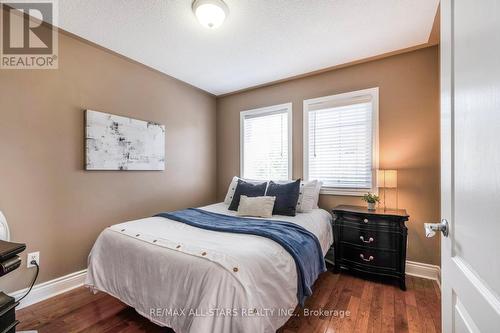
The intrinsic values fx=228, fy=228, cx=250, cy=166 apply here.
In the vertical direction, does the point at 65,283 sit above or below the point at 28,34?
below

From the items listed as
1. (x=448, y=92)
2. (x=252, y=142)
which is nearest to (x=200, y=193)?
(x=252, y=142)

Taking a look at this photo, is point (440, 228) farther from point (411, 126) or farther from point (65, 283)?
point (65, 283)

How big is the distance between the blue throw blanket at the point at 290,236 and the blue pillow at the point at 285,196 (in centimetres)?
50

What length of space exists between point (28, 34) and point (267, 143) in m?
2.93

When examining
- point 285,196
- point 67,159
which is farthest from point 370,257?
point 67,159

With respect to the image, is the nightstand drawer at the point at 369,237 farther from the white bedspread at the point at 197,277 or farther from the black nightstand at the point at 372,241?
the white bedspread at the point at 197,277

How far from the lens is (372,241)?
240 centimetres

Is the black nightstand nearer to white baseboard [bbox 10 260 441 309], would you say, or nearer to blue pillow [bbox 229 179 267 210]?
white baseboard [bbox 10 260 441 309]

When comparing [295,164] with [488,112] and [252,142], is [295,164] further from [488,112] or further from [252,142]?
[488,112]

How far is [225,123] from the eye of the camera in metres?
4.13

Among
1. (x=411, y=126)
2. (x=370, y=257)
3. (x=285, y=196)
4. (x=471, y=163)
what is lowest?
(x=370, y=257)

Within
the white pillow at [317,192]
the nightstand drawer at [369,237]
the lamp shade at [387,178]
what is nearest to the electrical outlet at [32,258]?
the white pillow at [317,192]

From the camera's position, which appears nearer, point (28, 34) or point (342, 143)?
point (28, 34)

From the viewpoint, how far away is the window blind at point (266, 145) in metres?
3.52
